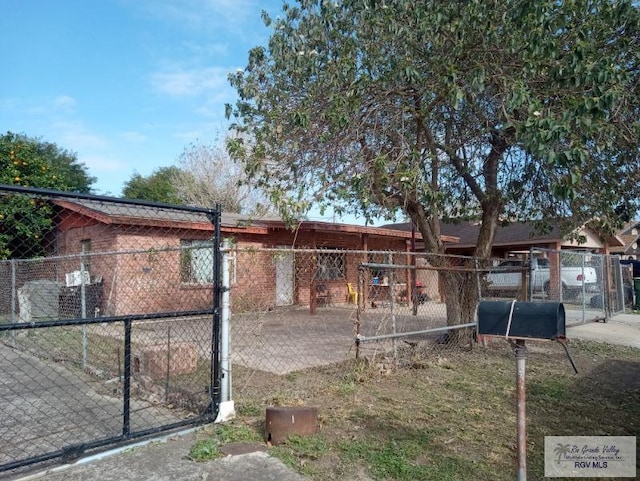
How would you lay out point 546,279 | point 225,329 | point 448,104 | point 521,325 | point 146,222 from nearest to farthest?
1. point 521,325
2. point 225,329
3. point 448,104
4. point 146,222
5. point 546,279

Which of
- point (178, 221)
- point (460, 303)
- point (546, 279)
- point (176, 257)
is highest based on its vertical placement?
point (178, 221)

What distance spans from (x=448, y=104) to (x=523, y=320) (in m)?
6.49

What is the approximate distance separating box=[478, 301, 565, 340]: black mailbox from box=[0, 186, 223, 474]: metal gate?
7.99 ft

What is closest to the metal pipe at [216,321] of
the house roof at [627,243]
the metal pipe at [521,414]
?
the metal pipe at [521,414]

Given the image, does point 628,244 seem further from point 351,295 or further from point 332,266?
point 332,266

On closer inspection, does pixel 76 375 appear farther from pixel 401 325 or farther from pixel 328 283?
pixel 328 283

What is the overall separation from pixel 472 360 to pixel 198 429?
4936mm

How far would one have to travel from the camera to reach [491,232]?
31.3 feet

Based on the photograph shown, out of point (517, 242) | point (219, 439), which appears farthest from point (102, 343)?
point (517, 242)

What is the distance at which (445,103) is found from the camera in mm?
8820

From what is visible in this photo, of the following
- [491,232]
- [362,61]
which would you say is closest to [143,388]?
[362,61]

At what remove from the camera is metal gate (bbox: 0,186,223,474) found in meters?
4.21

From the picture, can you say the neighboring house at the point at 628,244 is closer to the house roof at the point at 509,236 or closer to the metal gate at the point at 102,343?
the house roof at the point at 509,236

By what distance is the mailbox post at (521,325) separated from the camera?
3018mm
